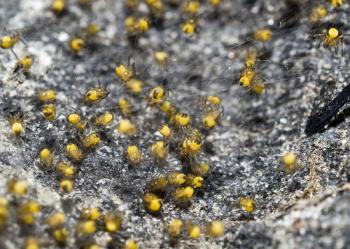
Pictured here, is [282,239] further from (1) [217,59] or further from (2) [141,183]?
(1) [217,59]

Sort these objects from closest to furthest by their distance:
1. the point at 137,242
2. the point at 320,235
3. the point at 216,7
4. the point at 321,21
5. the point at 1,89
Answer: the point at 320,235, the point at 137,242, the point at 1,89, the point at 321,21, the point at 216,7

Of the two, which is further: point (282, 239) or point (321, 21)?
point (321, 21)

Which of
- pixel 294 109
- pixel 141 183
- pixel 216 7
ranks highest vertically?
pixel 216 7

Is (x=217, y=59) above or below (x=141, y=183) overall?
above

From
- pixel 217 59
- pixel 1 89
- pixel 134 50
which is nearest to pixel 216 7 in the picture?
pixel 217 59

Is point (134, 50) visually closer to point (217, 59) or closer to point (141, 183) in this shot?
point (217, 59)

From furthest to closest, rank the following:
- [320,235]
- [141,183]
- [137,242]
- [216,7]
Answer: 1. [216,7]
2. [141,183]
3. [137,242]
4. [320,235]

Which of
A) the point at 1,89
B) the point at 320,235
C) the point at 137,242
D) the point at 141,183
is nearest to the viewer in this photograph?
the point at 320,235

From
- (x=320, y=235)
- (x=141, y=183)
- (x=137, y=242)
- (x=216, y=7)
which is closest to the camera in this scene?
(x=320, y=235)

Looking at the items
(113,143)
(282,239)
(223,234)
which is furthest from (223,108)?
(282,239)
